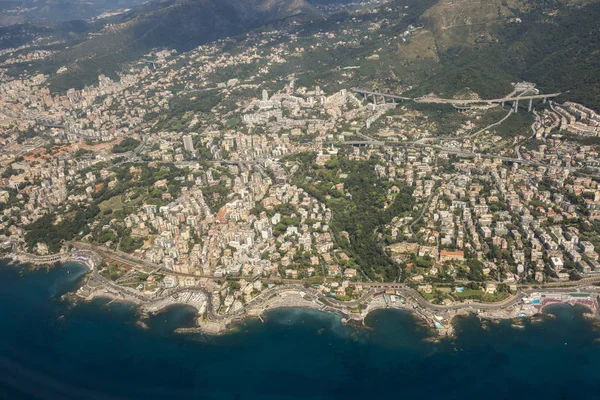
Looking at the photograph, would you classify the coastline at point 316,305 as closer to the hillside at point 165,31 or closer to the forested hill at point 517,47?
the forested hill at point 517,47

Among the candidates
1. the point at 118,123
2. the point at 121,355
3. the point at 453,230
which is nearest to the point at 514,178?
the point at 453,230

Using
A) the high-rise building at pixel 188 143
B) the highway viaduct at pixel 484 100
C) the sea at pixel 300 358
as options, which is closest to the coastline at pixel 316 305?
the sea at pixel 300 358

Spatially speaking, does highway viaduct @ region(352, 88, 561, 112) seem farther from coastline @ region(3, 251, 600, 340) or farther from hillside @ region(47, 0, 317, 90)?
hillside @ region(47, 0, 317, 90)

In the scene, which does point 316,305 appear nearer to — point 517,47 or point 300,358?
point 300,358

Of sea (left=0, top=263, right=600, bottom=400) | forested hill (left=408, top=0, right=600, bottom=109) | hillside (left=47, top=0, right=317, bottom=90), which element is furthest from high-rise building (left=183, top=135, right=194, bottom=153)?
hillside (left=47, top=0, right=317, bottom=90)

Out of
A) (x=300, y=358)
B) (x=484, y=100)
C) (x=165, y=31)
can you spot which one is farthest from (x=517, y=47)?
(x=165, y=31)
